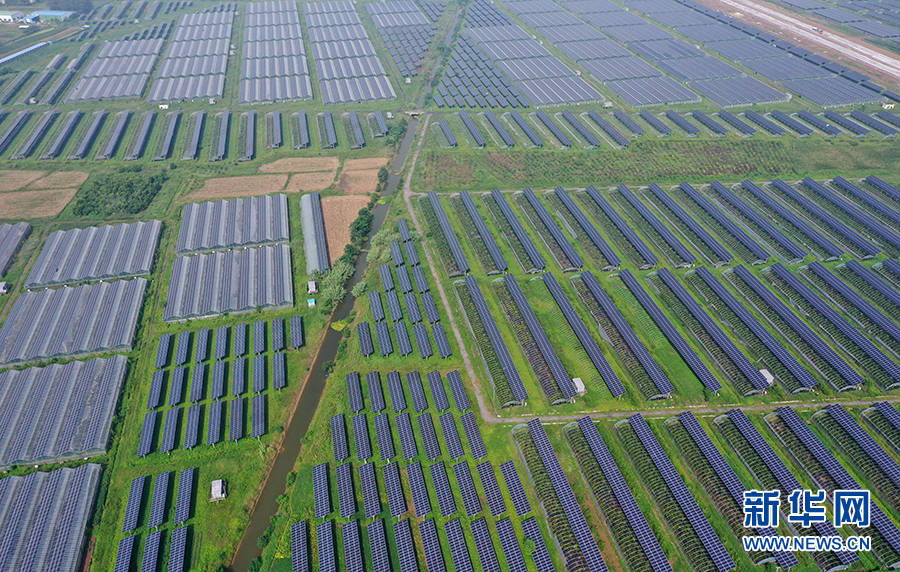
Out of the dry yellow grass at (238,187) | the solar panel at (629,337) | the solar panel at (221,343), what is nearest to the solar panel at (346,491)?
the solar panel at (221,343)

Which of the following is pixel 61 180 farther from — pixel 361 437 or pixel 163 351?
pixel 361 437

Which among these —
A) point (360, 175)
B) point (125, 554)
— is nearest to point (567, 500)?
point (125, 554)

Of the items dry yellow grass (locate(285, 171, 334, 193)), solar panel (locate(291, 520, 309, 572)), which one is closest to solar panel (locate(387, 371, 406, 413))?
solar panel (locate(291, 520, 309, 572))

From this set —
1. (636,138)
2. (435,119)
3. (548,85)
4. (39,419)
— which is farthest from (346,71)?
(39,419)

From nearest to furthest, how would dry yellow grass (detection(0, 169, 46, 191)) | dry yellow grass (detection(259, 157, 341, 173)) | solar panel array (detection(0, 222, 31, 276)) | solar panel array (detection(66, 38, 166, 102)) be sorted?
solar panel array (detection(0, 222, 31, 276)), dry yellow grass (detection(0, 169, 46, 191)), dry yellow grass (detection(259, 157, 341, 173)), solar panel array (detection(66, 38, 166, 102))

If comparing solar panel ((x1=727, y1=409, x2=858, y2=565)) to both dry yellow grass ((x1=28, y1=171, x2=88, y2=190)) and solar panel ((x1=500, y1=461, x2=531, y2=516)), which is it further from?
dry yellow grass ((x1=28, y1=171, x2=88, y2=190))

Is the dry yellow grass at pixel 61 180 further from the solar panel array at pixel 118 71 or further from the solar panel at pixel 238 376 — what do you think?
the solar panel at pixel 238 376

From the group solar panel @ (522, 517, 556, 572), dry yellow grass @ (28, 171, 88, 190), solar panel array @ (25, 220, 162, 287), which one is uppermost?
dry yellow grass @ (28, 171, 88, 190)
